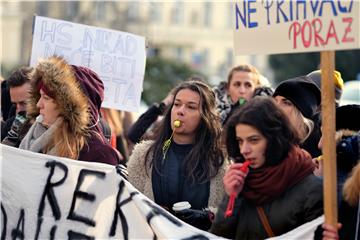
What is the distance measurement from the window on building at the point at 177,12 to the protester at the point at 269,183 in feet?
195

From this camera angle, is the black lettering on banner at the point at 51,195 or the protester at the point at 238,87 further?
the protester at the point at 238,87

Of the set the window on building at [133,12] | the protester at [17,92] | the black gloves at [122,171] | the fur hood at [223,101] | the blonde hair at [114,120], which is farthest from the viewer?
the window on building at [133,12]

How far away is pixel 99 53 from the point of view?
7.53 m

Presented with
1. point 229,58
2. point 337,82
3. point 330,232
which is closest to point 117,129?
point 337,82

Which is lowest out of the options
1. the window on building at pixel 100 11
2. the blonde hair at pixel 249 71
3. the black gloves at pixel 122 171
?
the black gloves at pixel 122 171

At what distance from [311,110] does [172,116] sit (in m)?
0.91

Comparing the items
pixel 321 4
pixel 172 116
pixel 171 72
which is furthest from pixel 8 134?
pixel 171 72

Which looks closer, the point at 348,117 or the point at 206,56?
the point at 348,117

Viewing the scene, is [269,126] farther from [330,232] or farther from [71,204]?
[71,204]

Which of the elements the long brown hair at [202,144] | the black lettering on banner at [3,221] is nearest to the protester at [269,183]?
the long brown hair at [202,144]

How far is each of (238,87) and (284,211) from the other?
3.62 m

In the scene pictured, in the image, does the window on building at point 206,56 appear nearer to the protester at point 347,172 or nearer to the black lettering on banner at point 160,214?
the protester at point 347,172

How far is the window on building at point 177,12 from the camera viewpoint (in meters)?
63.8

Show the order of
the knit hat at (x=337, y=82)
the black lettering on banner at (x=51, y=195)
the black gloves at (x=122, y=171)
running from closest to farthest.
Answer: the black lettering on banner at (x=51, y=195)
the black gloves at (x=122, y=171)
the knit hat at (x=337, y=82)
